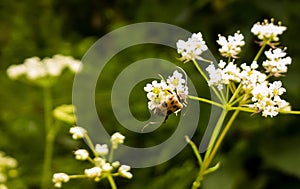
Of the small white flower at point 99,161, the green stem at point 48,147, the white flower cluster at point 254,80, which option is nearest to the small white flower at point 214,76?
the white flower cluster at point 254,80

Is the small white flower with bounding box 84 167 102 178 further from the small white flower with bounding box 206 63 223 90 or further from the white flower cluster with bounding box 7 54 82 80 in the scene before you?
the white flower cluster with bounding box 7 54 82 80

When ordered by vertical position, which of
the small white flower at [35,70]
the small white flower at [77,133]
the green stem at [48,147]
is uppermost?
the small white flower at [35,70]

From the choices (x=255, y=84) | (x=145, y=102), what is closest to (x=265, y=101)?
(x=255, y=84)

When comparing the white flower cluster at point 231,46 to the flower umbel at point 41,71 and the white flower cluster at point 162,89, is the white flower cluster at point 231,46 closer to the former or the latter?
the white flower cluster at point 162,89

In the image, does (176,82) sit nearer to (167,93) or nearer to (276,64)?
(167,93)

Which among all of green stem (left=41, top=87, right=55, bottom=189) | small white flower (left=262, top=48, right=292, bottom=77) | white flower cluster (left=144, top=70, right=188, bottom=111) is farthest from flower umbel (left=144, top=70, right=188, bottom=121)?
green stem (left=41, top=87, right=55, bottom=189)

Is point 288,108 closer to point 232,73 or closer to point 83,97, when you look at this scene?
point 232,73

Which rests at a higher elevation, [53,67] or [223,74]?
[53,67]
